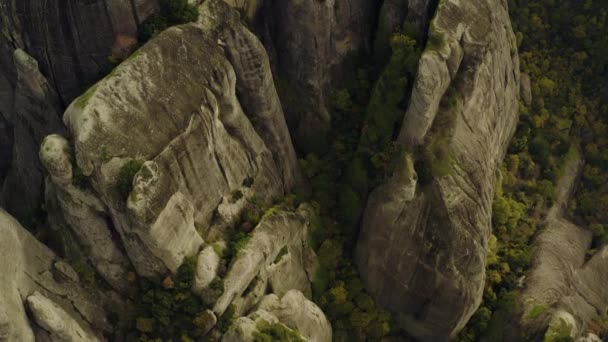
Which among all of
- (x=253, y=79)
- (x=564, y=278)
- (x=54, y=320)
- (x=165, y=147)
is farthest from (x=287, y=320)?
(x=564, y=278)

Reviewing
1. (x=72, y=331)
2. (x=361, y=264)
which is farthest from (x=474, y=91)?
(x=72, y=331)

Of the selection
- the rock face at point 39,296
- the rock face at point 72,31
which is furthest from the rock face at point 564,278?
the rock face at point 72,31

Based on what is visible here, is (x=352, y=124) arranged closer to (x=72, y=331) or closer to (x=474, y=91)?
(x=474, y=91)

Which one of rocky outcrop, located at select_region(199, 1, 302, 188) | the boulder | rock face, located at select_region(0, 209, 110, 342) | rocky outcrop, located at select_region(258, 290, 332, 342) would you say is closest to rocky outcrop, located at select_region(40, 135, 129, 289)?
rock face, located at select_region(0, 209, 110, 342)

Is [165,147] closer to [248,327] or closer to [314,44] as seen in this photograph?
[248,327]

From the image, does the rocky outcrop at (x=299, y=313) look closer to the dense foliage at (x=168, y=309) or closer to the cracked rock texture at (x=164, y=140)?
the dense foliage at (x=168, y=309)

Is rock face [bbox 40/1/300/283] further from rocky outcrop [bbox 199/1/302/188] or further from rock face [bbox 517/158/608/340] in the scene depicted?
rock face [bbox 517/158/608/340]
